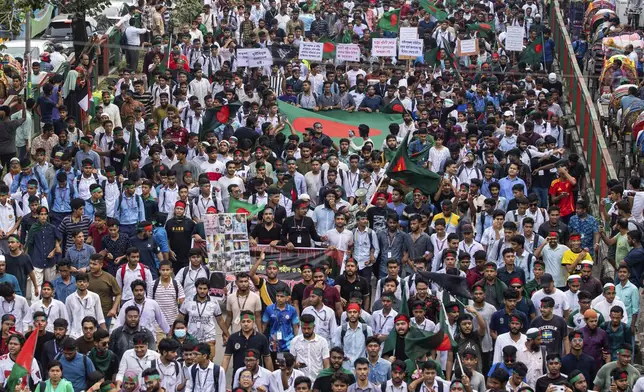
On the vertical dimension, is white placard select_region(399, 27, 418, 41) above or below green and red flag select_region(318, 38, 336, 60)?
above

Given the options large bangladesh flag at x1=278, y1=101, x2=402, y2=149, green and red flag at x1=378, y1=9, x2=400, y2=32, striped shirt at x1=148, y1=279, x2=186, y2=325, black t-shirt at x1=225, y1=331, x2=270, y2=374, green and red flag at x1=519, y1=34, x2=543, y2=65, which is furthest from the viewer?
green and red flag at x1=378, y1=9, x2=400, y2=32

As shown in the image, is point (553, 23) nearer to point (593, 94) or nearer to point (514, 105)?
point (593, 94)

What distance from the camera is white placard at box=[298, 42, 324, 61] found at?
31688 mm

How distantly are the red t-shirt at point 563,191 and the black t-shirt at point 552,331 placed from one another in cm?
464

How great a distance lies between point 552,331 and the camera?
1945cm

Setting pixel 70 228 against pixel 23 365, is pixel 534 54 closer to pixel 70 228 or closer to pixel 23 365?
pixel 70 228

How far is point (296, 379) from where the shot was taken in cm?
1808

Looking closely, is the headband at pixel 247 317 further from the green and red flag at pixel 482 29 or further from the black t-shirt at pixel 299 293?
the green and red flag at pixel 482 29

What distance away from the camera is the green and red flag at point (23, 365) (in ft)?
58.5

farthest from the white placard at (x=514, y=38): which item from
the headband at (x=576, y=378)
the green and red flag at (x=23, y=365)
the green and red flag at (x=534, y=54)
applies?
the green and red flag at (x=23, y=365)

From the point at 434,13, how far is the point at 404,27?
4.44m

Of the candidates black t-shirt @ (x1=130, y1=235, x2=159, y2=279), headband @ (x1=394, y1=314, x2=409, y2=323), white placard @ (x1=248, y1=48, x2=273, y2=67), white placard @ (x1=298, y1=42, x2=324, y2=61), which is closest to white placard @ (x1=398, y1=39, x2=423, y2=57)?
white placard @ (x1=298, y1=42, x2=324, y2=61)

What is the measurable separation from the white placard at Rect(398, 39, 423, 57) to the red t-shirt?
830 centimetres

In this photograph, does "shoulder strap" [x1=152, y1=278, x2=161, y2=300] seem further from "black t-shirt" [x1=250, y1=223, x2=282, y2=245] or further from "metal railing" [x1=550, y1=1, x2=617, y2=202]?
"metal railing" [x1=550, y1=1, x2=617, y2=202]
